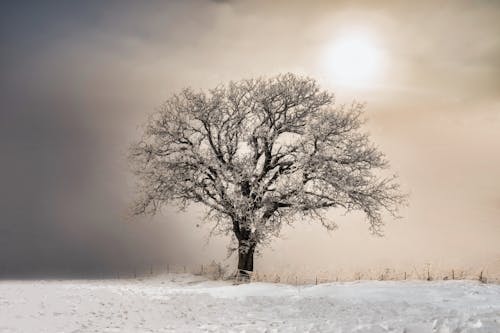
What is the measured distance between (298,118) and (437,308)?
12.1 m

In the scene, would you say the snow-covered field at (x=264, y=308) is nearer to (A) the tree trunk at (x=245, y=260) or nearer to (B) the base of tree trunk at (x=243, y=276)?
(B) the base of tree trunk at (x=243, y=276)

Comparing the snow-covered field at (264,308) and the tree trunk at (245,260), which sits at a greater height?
the tree trunk at (245,260)

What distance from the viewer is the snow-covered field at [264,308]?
11992 millimetres

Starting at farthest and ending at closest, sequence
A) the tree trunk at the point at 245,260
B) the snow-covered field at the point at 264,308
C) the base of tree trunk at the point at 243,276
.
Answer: the tree trunk at the point at 245,260 < the base of tree trunk at the point at 243,276 < the snow-covered field at the point at 264,308

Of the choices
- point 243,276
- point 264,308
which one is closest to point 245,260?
point 243,276

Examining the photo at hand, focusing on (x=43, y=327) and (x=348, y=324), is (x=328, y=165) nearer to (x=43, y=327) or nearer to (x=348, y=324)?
(x=348, y=324)

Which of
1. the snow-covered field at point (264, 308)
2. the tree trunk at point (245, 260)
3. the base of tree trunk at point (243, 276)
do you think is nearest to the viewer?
the snow-covered field at point (264, 308)

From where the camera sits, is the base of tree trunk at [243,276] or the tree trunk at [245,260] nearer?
the base of tree trunk at [243,276]

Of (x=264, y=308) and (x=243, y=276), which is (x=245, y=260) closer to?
(x=243, y=276)

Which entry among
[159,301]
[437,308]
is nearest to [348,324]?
[437,308]

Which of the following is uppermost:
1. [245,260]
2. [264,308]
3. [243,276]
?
[245,260]

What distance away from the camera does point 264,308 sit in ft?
49.9

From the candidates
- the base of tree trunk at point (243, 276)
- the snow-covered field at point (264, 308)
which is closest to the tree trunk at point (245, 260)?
the base of tree trunk at point (243, 276)

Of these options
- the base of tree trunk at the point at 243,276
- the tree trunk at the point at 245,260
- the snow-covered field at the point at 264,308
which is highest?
the tree trunk at the point at 245,260
